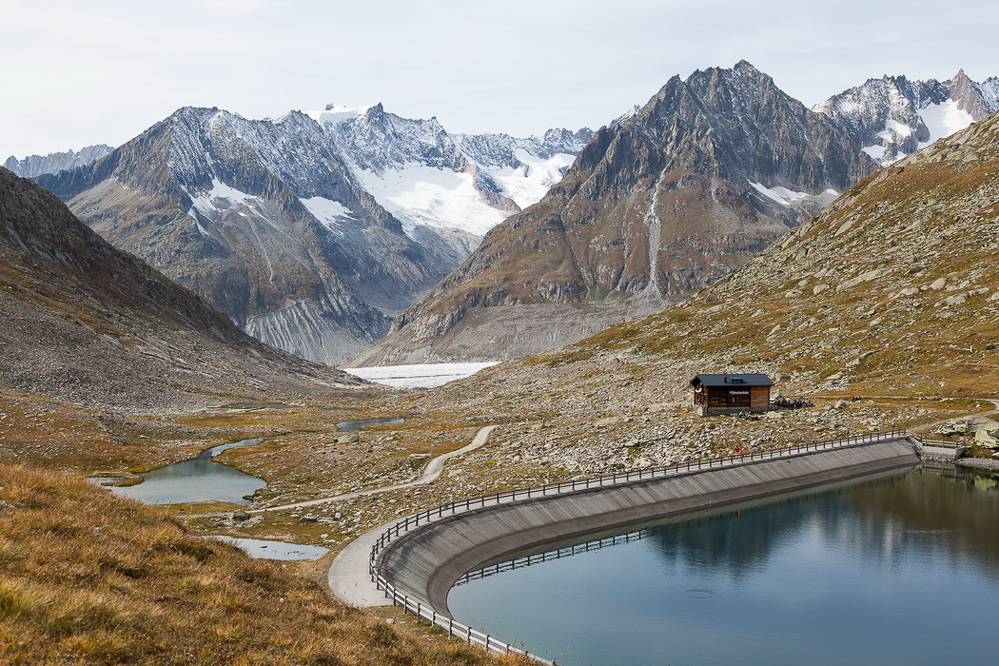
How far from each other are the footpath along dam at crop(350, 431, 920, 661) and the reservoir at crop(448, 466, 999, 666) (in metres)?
1.70

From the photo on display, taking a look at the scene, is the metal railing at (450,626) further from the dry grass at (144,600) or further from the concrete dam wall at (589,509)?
the concrete dam wall at (589,509)

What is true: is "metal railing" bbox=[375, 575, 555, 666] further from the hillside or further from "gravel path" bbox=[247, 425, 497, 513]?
the hillside

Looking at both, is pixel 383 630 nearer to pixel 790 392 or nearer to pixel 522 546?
pixel 522 546

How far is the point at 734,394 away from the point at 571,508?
50.5 m

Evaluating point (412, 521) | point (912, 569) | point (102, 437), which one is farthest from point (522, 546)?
point (102, 437)

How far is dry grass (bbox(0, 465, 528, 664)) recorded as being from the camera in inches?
920

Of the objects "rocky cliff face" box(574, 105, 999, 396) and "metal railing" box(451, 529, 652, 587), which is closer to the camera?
"metal railing" box(451, 529, 652, 587)

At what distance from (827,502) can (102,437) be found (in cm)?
10380

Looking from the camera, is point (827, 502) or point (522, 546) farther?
point (827, 502)

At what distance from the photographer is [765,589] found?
2456 inches

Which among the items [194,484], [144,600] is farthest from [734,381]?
[144,600]

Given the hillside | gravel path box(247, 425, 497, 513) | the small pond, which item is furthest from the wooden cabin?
the small pond

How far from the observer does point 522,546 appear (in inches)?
2773

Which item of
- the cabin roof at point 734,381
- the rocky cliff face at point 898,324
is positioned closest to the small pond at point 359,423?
the rocky cliff face at point 898,324
